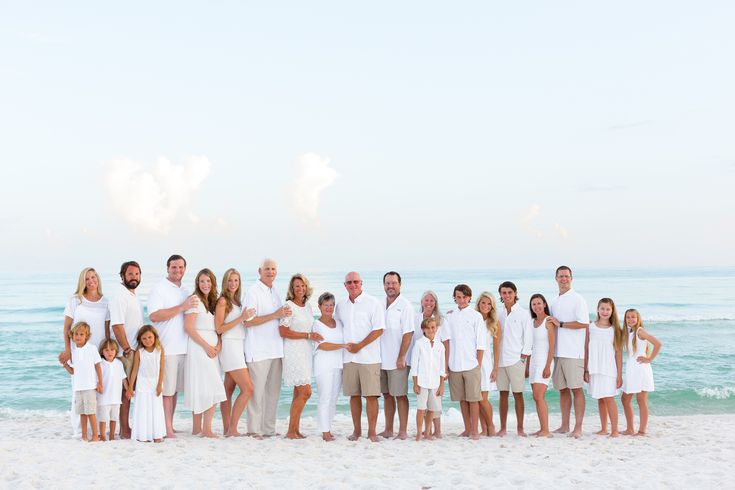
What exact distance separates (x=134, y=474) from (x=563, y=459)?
4.11 meters

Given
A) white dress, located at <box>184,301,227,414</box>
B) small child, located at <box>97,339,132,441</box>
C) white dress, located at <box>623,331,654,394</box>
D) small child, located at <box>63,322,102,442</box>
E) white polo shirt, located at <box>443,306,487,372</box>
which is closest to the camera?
small child, located at <box>63,322,102,442</box>

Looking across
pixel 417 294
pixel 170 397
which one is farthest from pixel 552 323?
pixel 417 294

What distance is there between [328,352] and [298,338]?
370 mm

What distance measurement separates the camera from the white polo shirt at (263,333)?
24.4 feet

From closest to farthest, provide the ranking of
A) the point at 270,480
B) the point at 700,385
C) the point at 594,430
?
the point at 270,480, the point at 594,430, the point at 700,385

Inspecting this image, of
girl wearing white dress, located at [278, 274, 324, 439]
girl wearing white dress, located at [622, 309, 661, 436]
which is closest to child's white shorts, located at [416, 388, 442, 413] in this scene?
girl wearing white dress, located at [278, 274, 324, 439]

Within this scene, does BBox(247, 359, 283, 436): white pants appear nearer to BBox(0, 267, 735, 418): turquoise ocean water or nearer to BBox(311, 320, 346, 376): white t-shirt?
BBox(311, 320, 346, 376): white t-shirt

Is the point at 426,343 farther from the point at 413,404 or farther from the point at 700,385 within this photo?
the point at 700,385

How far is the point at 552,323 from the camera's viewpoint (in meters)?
7.72

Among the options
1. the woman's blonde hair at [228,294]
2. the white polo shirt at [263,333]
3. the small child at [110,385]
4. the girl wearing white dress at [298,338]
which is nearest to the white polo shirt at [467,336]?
the girl wearing white dress at [298,338]

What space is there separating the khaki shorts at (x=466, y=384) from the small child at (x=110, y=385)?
3.60 meters

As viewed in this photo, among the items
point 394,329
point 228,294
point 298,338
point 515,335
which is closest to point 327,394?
point 298,338

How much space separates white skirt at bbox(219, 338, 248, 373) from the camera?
24.4ft

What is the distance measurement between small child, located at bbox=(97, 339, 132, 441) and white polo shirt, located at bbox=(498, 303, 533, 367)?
425 centimetres
